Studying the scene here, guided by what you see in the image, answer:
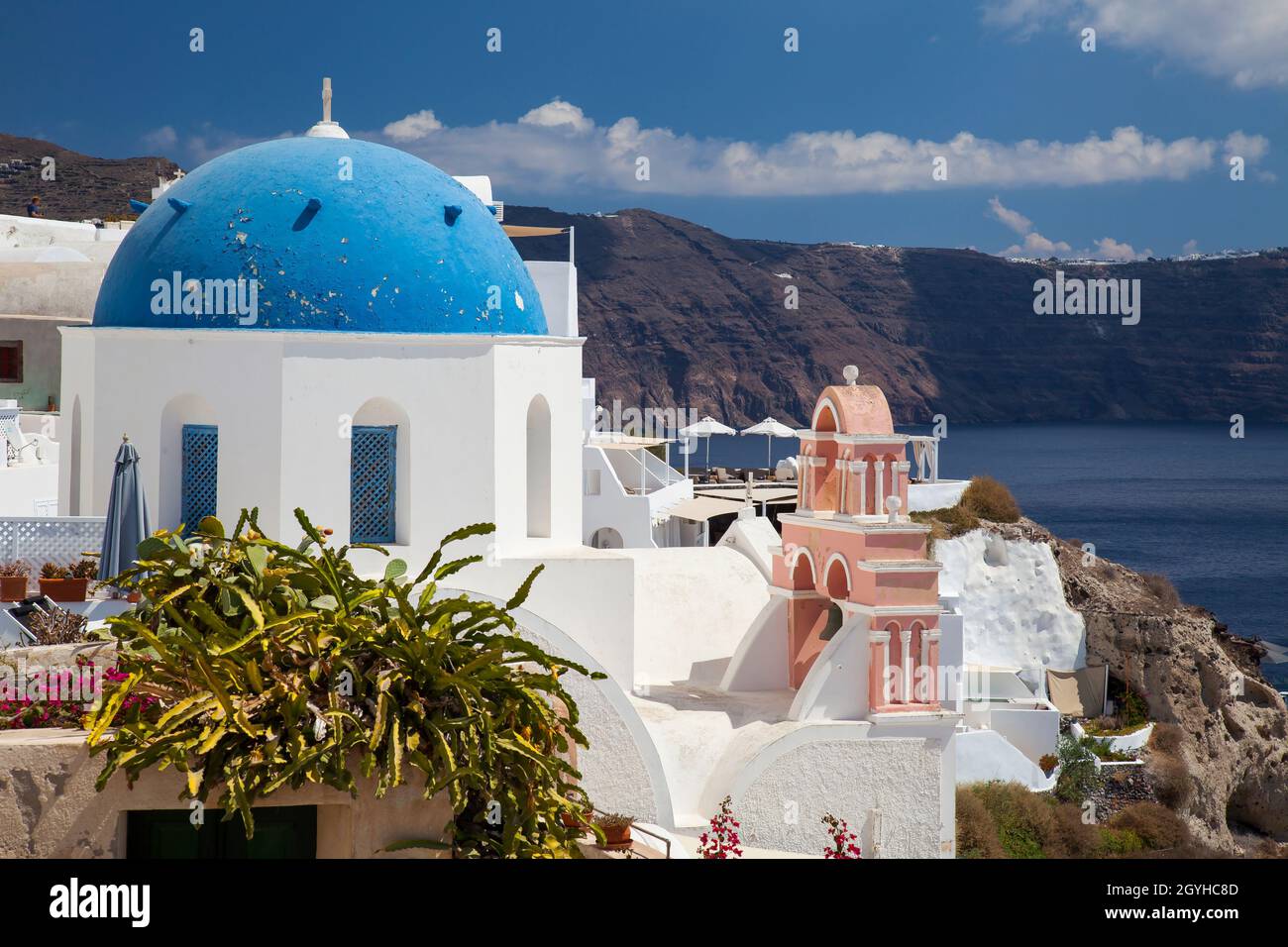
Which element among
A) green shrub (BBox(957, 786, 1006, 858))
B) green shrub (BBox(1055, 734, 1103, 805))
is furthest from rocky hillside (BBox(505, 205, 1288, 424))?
green shrub (BBox(957, 786, 1006, 858))

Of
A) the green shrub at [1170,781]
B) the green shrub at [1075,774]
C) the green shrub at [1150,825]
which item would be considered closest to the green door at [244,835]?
the green shrub at [1075,774]

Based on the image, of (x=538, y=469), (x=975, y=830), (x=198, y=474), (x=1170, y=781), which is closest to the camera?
(x=198, y=474)

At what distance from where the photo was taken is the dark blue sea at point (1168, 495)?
286 feet

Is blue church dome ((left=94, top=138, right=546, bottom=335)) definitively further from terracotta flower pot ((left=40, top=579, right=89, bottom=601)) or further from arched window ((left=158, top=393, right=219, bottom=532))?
terracotta flower pot ((left=40, top=579, right=89, bottom=601))

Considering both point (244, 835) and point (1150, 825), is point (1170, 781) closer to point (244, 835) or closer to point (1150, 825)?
point (1150, 825)

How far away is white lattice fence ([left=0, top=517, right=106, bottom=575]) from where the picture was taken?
48.4 ft

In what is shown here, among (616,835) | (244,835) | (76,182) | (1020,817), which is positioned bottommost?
(1020,817)

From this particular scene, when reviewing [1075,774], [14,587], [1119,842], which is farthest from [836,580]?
[1075,774]

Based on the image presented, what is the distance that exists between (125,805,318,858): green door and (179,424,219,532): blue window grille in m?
4.89

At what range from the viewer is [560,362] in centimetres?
1574

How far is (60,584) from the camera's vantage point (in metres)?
14.3

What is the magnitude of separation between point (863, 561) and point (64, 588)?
8278mm
